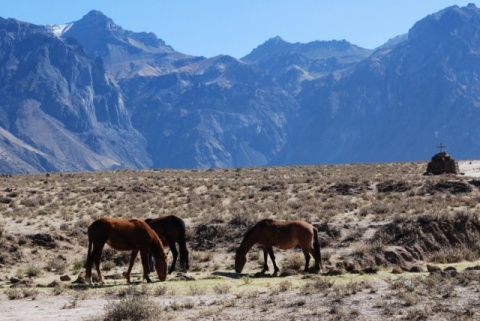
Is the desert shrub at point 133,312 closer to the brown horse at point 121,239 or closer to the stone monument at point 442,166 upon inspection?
the brown horse at point 121,239

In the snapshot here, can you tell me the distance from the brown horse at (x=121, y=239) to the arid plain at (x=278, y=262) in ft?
2.44

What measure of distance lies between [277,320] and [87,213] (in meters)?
25.9

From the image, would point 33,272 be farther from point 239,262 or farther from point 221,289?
point 221,289

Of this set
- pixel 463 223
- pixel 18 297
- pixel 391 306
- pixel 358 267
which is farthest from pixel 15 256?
pixel 463 223

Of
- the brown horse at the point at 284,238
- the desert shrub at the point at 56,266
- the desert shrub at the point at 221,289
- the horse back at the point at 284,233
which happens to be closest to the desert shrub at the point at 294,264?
the brown horse at the point at 284,238

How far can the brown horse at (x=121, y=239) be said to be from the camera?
17.6 m

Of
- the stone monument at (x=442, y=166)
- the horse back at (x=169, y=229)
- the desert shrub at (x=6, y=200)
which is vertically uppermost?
the stone monument at (x=442, y=166)

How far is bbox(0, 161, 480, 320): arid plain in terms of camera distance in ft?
46.6

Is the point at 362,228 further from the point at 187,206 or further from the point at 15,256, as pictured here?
the point at 187,206

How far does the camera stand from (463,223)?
25703 millimetres

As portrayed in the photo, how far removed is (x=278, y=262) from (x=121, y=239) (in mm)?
6551

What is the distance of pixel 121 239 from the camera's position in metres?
17.7

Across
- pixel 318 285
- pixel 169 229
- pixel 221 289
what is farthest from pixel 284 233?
pixel 221 289

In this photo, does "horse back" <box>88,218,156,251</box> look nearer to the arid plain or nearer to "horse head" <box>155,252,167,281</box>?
"horse head" <box>155,252,167,281</box>
